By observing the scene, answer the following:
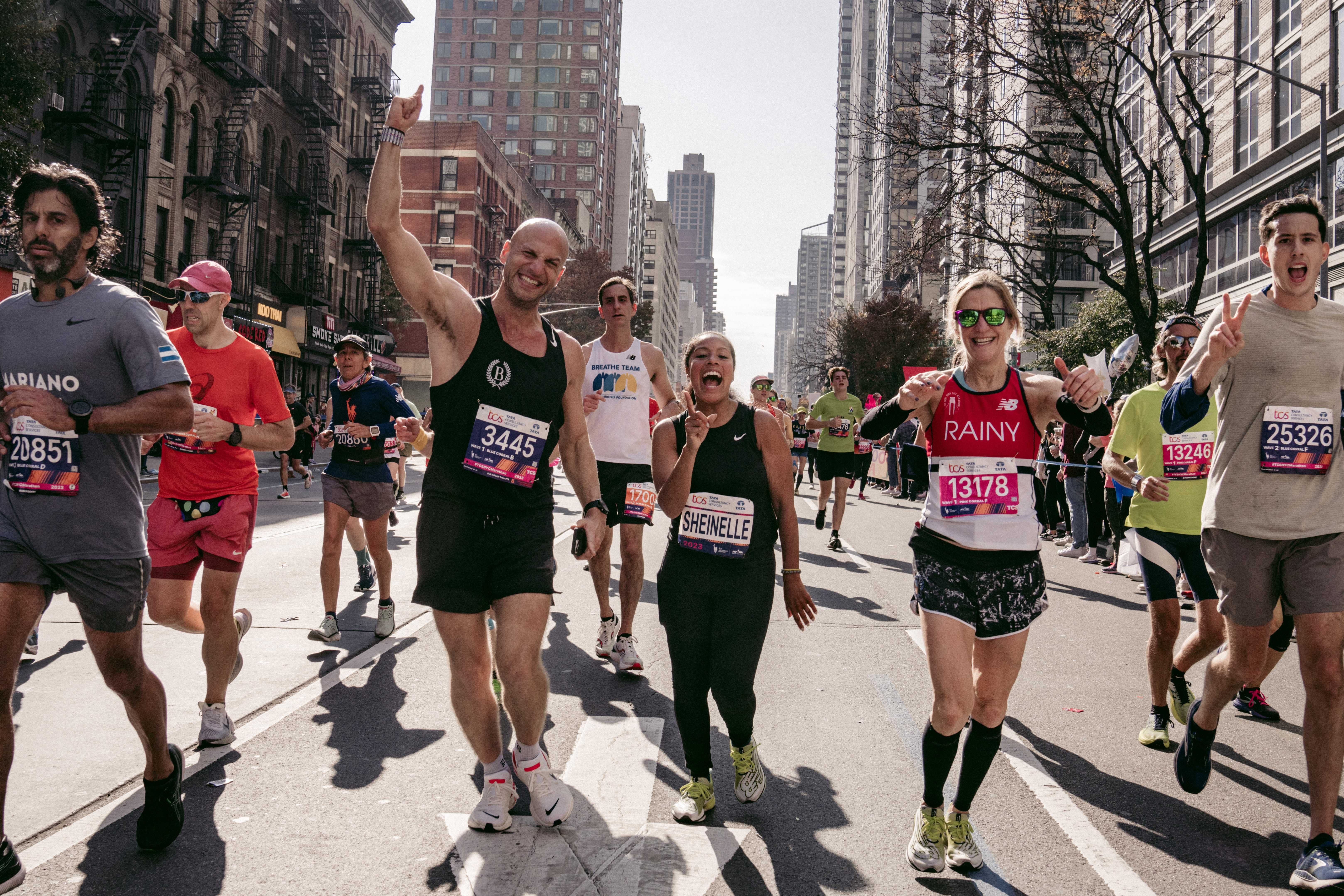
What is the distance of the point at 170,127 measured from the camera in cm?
3244

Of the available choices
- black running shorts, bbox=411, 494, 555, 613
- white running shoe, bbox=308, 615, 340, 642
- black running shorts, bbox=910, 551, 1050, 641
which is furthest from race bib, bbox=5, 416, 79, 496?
white running shoe, bbox=308, 615, 340, 642

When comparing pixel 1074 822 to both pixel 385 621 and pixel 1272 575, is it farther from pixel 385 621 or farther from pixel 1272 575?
pixel 385 621

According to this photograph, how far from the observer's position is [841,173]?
182 meters

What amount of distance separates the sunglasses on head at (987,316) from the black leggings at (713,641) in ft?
3.79

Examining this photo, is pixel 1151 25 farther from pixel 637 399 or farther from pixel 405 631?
pixel 405 631

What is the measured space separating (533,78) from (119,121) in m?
84.0

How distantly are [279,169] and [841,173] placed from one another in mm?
153066

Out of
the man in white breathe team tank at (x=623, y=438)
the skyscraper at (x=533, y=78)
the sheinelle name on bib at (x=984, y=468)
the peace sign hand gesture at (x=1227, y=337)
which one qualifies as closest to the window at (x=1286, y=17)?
the man in white breathe team tank at (x=623, y=438)

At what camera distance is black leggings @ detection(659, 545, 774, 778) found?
4078 mm

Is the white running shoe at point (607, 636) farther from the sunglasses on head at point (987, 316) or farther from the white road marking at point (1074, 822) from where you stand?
the sunglasses on head at point (987, 316)

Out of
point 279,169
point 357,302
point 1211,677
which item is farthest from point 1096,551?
point 357,302

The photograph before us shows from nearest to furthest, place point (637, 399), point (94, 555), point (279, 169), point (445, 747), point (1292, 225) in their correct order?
point (94, 555)
point (1292, 225)
point (445, 747)
point (637, 399)
point (279, 169)

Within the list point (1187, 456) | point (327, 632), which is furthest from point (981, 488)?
point (327, 632)

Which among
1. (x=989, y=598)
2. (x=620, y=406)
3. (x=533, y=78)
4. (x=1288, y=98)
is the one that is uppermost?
(x=533, y=78)
